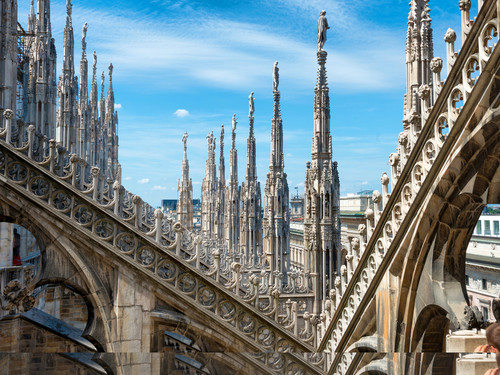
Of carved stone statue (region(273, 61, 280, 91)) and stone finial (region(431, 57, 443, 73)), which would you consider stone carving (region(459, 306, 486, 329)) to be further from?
carved stone statue (region(273, 61, 280, 91))

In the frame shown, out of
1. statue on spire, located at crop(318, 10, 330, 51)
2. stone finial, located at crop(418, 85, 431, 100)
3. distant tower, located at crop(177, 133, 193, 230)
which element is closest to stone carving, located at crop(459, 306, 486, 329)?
stone finial, located at crop(418, 85, 431, 100)

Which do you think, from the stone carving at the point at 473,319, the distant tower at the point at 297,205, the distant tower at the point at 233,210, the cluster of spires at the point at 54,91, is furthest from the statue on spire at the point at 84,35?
the distant tower at the point at 297,205

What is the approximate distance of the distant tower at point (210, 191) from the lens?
51031mm

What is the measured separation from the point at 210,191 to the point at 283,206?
28655 millimetres

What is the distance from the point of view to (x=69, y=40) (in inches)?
1046

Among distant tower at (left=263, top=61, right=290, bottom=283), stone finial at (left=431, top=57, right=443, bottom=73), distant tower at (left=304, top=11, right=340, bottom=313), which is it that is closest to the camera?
stone finial at (left=431, top=57, right=443, bottom=73)

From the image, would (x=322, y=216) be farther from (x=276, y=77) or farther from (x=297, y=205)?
(x=297, y=205)

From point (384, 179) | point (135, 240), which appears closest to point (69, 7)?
point (135, 240)

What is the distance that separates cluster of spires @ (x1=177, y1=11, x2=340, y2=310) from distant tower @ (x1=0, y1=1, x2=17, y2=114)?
29.1ft

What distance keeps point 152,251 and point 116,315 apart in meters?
1.23

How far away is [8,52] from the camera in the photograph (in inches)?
552

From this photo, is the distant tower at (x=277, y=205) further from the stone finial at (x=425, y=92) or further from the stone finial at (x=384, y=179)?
the stone finial at (x=425, y=92)

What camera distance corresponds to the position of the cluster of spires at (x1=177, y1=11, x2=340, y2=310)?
15555 mm

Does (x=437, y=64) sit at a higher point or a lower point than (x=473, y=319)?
higher
